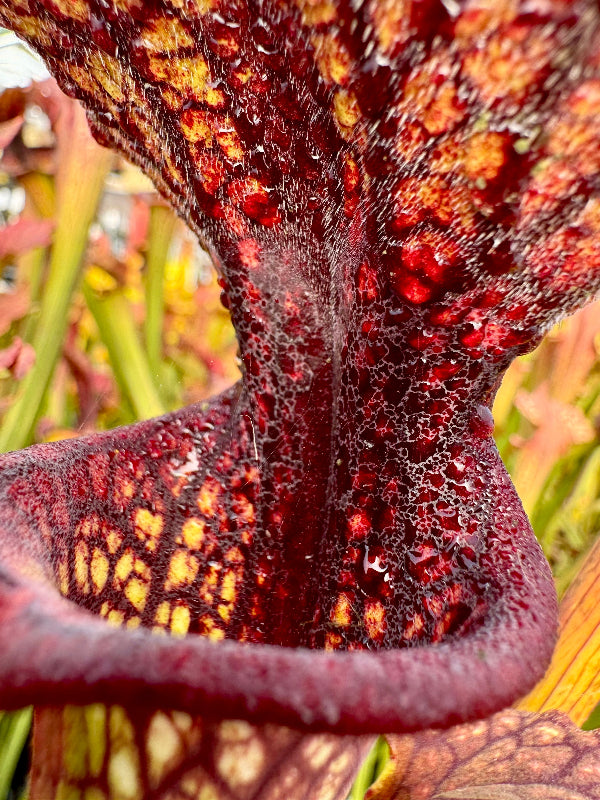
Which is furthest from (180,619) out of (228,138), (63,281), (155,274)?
(155,274)

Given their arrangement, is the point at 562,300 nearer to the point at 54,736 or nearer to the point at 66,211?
the point at 54,736

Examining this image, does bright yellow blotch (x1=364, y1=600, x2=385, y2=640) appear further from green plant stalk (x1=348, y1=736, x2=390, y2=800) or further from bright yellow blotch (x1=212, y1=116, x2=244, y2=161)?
green plant stalk (x1=348, y1=736, x2=390, y2=800)

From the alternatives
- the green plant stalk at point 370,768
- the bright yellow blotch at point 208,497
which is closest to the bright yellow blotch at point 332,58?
the bright yellow blotch at point 208,497

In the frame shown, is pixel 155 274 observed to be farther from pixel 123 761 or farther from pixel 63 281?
pixel 123 761

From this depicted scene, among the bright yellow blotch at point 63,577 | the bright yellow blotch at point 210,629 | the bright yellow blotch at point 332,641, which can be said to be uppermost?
the bright yellow blotch at point 63,577

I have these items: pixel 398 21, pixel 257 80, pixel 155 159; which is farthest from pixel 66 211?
pixel 398 21

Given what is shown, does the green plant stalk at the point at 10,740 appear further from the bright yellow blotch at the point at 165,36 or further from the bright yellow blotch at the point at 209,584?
the bright yellow blotch at the point at 165,36
